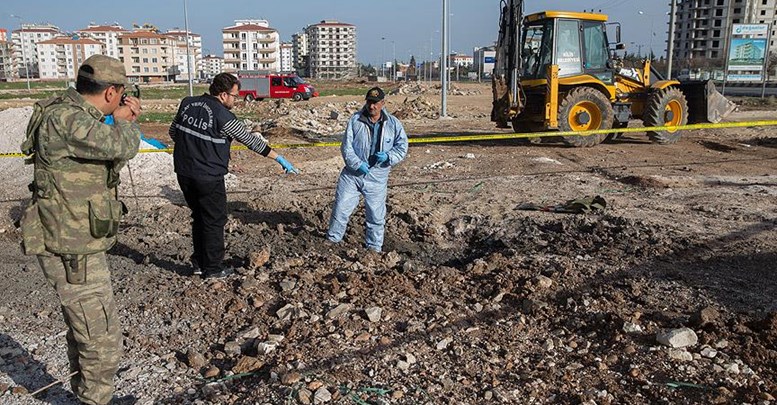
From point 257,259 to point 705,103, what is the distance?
12.1 m

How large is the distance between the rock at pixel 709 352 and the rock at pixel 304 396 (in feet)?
7.63

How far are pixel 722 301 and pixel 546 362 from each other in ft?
5.56

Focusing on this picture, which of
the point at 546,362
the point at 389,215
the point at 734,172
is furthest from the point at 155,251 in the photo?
the point at 734,172

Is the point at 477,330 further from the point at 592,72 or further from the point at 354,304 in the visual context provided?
the point at 592,72

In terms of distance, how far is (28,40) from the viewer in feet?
497

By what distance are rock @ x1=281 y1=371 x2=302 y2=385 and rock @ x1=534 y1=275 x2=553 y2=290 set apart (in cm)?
223

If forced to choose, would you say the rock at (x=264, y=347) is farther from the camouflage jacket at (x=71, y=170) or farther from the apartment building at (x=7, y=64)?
Answer: the apartment building at (x=7, y=64)

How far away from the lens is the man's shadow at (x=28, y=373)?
3604 mm

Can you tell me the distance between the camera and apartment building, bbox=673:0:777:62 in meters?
87.3

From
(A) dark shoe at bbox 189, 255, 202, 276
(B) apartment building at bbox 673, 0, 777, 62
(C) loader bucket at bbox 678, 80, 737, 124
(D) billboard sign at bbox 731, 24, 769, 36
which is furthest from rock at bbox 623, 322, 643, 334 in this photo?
(B) apartment building at bbox 673, 0, 777, 62

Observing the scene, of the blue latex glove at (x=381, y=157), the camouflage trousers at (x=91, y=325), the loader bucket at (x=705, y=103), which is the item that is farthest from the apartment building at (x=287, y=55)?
the camouflage trousers at (x=91, y=325)

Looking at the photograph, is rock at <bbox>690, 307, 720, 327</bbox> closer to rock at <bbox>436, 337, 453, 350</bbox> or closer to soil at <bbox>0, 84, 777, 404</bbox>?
soil at <bbox>0, 84, 777, 404</bbox>

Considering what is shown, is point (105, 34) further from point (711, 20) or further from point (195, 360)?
point (195, 360)

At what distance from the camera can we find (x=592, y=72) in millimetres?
12961
